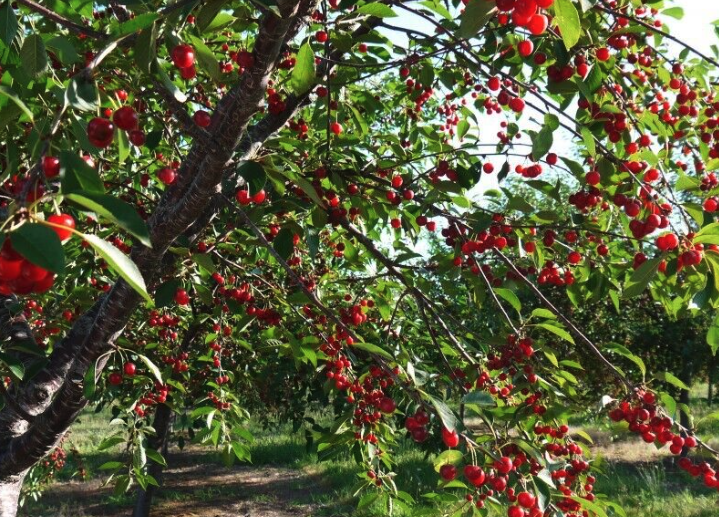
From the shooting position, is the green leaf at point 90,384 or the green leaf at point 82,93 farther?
the green leaf at point 90,384

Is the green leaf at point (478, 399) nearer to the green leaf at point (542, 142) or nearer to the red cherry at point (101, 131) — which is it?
the green leaf at point (542, 142)

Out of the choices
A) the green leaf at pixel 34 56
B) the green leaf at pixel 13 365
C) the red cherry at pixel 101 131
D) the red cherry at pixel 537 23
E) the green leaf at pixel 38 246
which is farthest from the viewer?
the green leaf at pixel 13 365

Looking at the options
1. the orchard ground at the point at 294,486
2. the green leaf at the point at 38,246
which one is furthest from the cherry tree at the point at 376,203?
the orchard ground at the point at 294,486

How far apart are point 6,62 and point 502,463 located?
6.14 feet

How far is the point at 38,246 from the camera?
2.33 feet

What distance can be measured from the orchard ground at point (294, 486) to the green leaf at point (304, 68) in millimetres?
6139

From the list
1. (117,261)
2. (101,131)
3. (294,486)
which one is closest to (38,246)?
(117,261)

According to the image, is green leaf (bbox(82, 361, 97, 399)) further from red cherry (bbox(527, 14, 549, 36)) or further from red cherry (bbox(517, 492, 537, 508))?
red cherry (bbox(527, 14, 549, 36))

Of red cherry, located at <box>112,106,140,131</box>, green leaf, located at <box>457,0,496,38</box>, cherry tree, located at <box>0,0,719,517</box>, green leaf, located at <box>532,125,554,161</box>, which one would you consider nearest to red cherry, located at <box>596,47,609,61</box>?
cherry tree, located at <box>0,0,719,517</box>

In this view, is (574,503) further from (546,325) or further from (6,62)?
(6,62)

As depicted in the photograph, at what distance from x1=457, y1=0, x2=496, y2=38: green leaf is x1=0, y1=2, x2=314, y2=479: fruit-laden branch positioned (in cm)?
50

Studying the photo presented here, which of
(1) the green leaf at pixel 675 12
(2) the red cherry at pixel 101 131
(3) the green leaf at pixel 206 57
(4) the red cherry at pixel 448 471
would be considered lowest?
(4) the red cherry at pixel 448 471

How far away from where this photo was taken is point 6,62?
1811mm

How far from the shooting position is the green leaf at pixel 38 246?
71 cm
